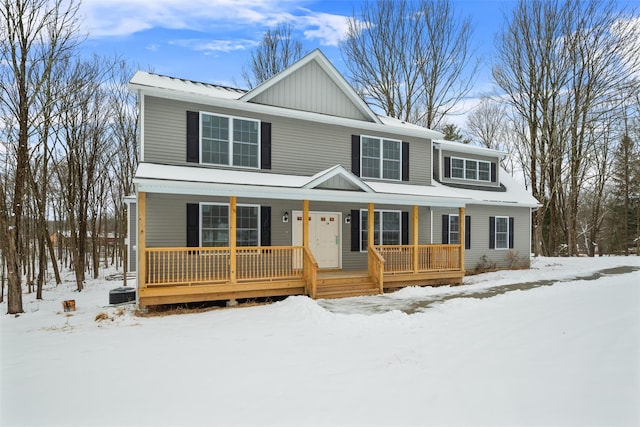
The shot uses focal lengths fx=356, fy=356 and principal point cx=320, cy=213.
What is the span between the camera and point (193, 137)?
33.0 ft

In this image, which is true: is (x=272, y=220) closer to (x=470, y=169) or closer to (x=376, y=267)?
(x=376, y=267)

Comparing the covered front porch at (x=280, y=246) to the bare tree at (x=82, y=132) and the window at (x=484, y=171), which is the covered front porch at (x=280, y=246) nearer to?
the window at (x=484, y=171)

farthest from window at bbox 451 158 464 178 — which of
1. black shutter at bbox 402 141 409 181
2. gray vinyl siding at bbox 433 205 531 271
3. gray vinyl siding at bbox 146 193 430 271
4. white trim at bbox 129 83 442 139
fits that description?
black shutter at bbox 402 141 409 181

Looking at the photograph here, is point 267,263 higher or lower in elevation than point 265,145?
lower

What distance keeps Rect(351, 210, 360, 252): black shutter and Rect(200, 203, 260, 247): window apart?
11.0 feet

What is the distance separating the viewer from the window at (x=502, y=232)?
15.6m

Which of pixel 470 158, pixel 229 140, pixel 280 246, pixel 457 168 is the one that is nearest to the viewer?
pixel 280 246

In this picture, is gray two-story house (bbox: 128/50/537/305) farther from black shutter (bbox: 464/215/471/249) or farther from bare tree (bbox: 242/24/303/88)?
bare tree (bbox: 242/24/303/88)

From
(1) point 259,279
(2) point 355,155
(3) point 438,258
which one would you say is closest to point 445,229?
(3) point 438,258

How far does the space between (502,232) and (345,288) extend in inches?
366

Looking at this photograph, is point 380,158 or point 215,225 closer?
point 215,225

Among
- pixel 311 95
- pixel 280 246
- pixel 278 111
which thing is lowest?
pixel 280 246

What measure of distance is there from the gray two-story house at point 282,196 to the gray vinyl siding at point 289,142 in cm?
3

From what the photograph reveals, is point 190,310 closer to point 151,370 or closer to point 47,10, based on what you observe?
point 151,370
